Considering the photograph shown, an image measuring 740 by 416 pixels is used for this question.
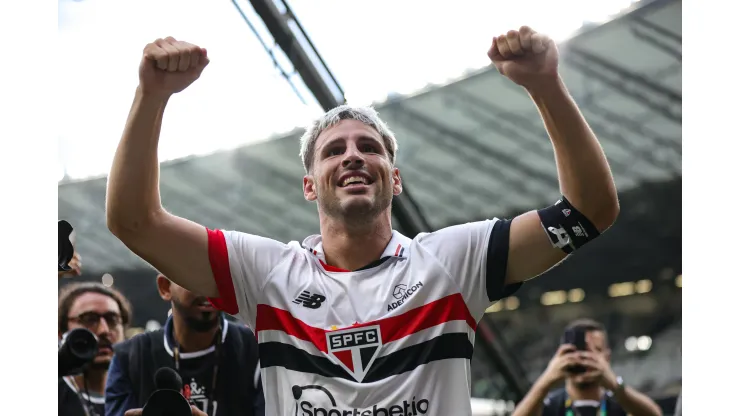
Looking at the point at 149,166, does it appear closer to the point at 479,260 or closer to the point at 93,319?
the point at 479,260

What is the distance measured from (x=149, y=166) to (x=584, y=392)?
281 cm

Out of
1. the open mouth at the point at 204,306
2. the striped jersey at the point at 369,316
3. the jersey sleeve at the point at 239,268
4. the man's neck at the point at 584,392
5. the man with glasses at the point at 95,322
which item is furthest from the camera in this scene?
the man's neck at the point at 584,392

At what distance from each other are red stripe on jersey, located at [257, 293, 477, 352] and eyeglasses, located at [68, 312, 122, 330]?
6.74ft

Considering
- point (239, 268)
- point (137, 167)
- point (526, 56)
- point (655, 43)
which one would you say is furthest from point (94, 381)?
point (655, 43)

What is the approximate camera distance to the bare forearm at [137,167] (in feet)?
5.73

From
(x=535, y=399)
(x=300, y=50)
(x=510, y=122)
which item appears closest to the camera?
(x=535, y=399)

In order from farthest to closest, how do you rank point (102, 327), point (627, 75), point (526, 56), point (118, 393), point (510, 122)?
point (510, 122)
point (627, 75)
point (102, 327)
point (118, 393)
point (526, 56)

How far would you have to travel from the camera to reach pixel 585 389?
4.04 meters

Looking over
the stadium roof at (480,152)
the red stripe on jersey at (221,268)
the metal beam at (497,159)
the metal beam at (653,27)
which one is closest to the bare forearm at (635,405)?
the red stripe on jersey at (221,268)

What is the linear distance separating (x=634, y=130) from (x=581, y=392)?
10.8m

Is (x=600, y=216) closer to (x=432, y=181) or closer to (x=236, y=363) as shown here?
(x=236, y=363)

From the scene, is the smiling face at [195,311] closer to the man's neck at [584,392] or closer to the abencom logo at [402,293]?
the abencom logo at [402,293]
